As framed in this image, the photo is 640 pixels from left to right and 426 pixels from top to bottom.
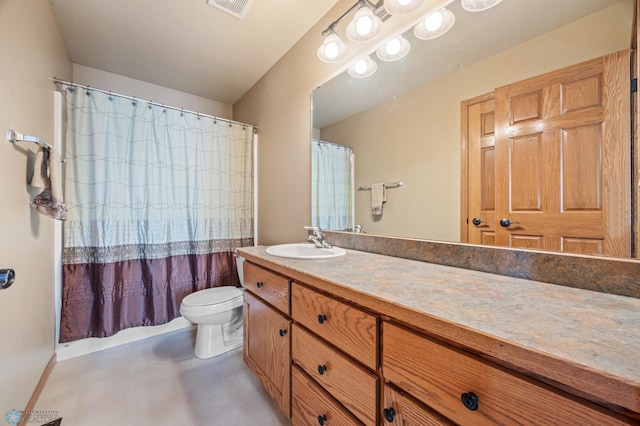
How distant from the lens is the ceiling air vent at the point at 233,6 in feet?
5.06

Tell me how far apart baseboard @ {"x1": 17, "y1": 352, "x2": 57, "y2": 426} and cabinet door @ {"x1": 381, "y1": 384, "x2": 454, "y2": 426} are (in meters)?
1.69

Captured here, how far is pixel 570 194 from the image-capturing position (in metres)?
0.82

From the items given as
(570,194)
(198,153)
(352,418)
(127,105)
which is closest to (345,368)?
(352,418)

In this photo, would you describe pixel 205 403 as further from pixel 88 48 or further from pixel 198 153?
pixel 88 48

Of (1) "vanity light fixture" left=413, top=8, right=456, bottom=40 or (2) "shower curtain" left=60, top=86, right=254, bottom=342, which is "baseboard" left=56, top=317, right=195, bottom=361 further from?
(1) "vanity light fixture" left=413, top=8, right=456, bottom=40

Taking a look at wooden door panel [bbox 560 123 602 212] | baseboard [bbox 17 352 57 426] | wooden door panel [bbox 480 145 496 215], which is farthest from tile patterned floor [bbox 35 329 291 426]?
wooden door panel [bbox 560 123 602 212]

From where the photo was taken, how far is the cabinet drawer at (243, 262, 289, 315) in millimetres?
1117

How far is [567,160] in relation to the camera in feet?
2.70

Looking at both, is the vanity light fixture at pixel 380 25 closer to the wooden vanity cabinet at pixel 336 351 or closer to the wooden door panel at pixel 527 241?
the wooden door panel at pixel 527 241

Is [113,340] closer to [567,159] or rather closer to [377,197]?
[377,197]

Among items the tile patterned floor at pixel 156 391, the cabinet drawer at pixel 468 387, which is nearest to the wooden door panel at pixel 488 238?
the cabinet drawer at pixel 468 387

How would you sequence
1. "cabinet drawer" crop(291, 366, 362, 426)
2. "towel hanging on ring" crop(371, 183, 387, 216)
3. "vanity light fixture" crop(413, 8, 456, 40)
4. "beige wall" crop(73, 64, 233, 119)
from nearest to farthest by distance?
1. "cabinet drawer" crop(291, 366, 362, 426)
2. "vanity light fixture" crop(413, 8, 456, 40)
3. "towel hanging on ring" crop(371, 183, 387, 216)
4. "beige wall" crop(73, 64, 233, 119)

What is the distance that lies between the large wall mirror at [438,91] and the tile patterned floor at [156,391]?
3.82 ft

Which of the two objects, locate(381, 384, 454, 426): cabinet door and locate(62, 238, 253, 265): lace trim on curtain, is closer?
locate(381, 384, 454, 426): cabinet door
